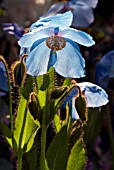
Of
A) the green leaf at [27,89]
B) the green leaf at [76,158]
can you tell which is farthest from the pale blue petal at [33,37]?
the green leaf at [76,158]

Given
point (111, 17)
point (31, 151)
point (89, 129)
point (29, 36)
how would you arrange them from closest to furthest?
1. point (29, 36)
2. point (31, 151)
3. point (89, 129)
4. point (111, 17)

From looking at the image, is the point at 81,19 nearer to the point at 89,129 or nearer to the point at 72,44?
the point at 89,129

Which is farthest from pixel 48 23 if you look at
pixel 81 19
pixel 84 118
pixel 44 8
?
pixel 44 8

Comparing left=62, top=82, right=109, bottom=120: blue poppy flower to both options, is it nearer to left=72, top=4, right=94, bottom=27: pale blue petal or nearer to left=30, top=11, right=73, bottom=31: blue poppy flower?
left=30, top=11, right=73, bottom=31: blue poppy flower

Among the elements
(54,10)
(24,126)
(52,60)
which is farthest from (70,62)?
(54,10)

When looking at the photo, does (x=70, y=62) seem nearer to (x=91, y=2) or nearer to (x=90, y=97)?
(x=90, y=97)

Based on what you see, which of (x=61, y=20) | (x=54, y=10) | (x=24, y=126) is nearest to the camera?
(x=61, y=20)

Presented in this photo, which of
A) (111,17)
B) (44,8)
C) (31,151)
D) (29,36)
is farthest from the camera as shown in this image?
(44,8)

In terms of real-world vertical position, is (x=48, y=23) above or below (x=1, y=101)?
above
